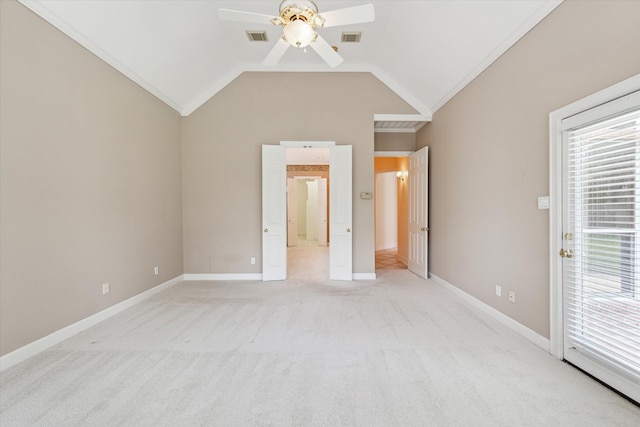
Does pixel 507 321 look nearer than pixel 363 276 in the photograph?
Yes

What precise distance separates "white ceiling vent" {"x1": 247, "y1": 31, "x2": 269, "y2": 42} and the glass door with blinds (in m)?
4.00

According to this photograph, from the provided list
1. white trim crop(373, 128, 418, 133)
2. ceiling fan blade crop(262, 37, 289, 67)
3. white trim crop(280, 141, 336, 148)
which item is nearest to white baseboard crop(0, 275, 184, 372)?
white trim crop(280, 141, 336, 148)

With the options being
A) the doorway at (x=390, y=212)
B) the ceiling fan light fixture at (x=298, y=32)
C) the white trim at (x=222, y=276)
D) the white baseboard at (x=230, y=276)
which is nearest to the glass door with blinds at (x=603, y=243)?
the ceiling fan light fixture at (x=298, y=32)

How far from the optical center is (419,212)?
5117 mm

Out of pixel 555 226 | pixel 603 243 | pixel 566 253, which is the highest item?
pixel 555 226

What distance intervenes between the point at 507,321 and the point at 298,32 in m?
3.53

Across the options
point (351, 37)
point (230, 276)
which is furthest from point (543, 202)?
point (230, 276)

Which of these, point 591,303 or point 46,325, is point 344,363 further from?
point 46,325

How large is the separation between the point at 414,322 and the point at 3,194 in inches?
157

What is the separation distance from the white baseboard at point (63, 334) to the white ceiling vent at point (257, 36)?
414cm

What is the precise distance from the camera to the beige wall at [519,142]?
1974 mm

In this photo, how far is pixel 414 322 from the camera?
10.0 feet

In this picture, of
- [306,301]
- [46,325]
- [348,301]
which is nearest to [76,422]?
[46,325]

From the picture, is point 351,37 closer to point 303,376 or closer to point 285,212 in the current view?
point 285,212
